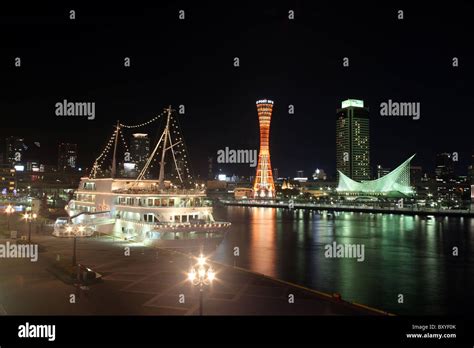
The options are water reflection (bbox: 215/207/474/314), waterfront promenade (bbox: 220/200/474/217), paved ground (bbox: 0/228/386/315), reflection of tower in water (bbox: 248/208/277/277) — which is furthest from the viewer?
waterfront promenade (bbox: 220/200/474/217)

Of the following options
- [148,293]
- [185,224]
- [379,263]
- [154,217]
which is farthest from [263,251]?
[148,293]

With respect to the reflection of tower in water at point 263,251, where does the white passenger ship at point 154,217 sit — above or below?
above

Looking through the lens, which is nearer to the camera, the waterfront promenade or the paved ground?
the paved ground

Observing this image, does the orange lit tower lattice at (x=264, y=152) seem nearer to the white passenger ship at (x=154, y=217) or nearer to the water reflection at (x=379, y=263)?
the water reflection at (x=379, y=263)

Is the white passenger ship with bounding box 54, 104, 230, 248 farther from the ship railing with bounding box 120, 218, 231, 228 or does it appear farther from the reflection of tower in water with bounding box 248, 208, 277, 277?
the reflection of tower in water with bounding box 248, 208, 277, 277

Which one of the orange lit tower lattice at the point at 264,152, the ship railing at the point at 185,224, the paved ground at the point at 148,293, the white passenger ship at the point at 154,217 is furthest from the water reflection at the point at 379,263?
the orange lit tower lattice at the point at 264,152

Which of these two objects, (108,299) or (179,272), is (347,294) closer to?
(179,272)

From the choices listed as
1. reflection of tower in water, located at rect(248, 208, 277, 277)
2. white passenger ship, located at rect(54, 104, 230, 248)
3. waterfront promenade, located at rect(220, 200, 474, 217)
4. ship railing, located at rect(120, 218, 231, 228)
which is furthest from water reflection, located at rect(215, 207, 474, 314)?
waterfront promenade, located at rect(220, 200, 474, 217)

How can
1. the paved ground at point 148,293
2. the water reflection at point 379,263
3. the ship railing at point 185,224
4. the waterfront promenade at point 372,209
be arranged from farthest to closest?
1. the waterfront promenade at point 372,209
2. the ship railing at point 185,224
3. the water reflection at point 379,263
4. the paved ground at point 148,293
